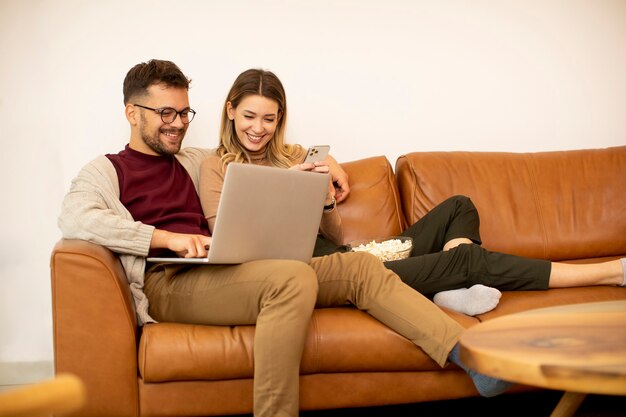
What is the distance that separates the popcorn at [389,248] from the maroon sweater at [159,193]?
552mm

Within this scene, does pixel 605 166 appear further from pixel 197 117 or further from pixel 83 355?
pixel 83 355

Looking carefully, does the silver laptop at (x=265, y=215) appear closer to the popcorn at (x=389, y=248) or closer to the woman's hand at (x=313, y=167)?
the woman's hand at (x=313, y=167)

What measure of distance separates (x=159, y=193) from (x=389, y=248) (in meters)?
0.79

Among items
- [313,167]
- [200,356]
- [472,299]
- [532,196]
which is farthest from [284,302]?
[532,196]

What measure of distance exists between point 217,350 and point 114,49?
150 cm

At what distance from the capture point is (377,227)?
2.84m

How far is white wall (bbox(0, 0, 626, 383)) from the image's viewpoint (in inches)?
117

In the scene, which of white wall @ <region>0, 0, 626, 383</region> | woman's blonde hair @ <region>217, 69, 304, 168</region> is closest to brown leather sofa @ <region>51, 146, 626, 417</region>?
woman's blonde hair @ <region>217, 69, 304, 168</region>

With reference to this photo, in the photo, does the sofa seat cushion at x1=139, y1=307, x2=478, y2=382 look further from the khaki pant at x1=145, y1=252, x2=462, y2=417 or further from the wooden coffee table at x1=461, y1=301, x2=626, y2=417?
the wooden coffee table at x1=461, y1=301, x2=626, y2=417

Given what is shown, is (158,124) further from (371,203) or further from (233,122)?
(371,203)

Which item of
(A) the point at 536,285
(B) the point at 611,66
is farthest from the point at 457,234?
(B) the point at 611,66

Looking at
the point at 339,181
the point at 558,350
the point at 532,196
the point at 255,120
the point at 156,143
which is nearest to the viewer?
the point at 558,350

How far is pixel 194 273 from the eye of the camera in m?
2.20

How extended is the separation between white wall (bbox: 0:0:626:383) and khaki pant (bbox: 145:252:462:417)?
0.96 meters
